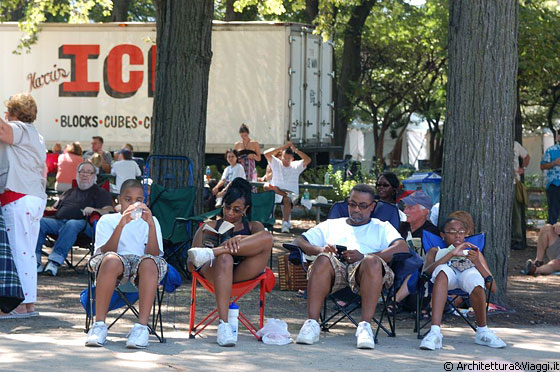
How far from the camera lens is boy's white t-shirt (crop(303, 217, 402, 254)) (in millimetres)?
7367

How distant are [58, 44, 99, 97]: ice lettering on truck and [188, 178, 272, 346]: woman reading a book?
45.1 feet

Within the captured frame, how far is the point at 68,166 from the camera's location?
13.8 metres

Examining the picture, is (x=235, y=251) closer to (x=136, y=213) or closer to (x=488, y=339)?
(x=136, y=213)

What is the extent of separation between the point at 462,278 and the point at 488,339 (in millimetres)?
492

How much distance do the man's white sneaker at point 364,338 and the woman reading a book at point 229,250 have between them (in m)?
0.83

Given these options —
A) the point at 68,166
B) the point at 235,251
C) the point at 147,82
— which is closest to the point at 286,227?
the point at 68,166

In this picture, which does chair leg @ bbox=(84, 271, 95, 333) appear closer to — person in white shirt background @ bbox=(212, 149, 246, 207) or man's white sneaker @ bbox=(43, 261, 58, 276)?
man's white sneaker @ bbox=(43, 261, 58, 276)

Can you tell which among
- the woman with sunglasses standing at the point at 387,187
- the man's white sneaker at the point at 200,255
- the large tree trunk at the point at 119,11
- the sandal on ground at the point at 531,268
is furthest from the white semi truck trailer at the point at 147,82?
the man's white sneaker at the point at 200,255

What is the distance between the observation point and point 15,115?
25.2ft

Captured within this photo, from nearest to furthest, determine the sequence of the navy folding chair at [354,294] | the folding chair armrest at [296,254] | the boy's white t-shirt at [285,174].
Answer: the navy folding chair at [354,294] → the folding chair armrest at [296,254] → the boy's white t-shirt at [285,174]

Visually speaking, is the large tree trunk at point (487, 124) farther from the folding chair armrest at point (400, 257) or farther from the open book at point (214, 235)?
the open book at point (214, 235)

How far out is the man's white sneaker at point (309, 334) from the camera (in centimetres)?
679

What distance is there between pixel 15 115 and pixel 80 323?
1.64 m

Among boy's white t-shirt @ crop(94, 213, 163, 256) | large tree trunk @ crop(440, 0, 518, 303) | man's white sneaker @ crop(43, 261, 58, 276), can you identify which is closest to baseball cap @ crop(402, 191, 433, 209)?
large tree trunk @ crop(440, 0, 518, 303)
